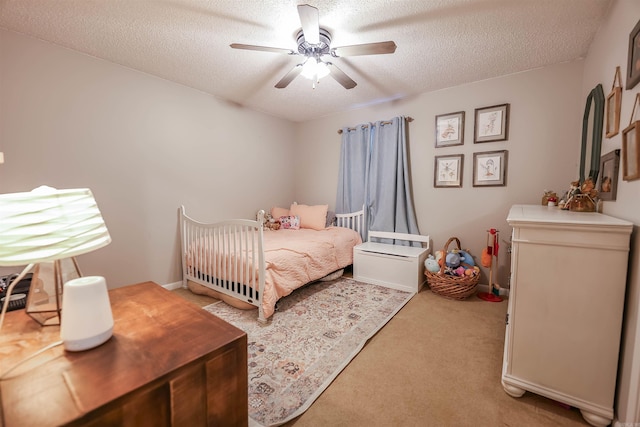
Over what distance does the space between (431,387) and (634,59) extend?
6.41 feet

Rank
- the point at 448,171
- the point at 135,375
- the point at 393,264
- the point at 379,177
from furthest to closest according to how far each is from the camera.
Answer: the point at 379,177 < the point at 448,171 < the point at 393,264 < the point at 135,375

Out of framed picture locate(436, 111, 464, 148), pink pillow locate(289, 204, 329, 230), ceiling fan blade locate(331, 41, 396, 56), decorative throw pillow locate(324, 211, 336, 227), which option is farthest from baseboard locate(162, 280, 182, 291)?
framed picture locate(436, 111, 464, 148)

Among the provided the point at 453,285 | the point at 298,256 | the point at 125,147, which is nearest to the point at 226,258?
the point at 298,256

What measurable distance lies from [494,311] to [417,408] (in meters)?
1.53

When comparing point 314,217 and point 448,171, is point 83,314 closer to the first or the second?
point 314,217

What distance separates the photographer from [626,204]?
131 centimetres

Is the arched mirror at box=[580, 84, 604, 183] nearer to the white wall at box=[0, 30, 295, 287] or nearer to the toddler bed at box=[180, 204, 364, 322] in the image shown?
the toddler bed at box=[180, 204, 364, 322]

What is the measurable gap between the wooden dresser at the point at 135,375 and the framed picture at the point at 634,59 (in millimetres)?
2070

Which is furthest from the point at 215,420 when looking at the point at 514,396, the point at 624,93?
the point at 624,93

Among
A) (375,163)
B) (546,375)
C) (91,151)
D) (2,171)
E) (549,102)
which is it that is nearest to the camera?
(546,375)

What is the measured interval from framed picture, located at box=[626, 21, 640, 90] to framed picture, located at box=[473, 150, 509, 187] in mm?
1480

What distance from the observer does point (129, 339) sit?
2.72 ft

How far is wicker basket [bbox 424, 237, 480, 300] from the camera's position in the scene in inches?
105

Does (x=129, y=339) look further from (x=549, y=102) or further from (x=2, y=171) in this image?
(x=549, y=102)
